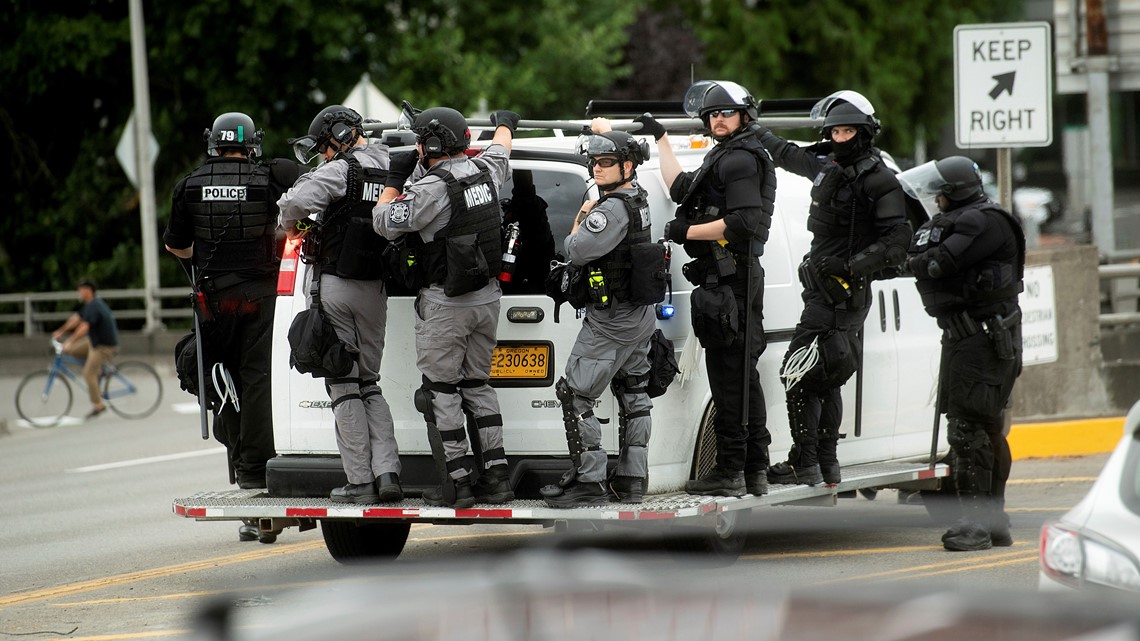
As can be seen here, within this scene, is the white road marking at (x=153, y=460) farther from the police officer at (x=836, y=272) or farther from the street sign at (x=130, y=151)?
the street sign at (x=130, y=151)

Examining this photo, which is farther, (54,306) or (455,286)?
(54,306)

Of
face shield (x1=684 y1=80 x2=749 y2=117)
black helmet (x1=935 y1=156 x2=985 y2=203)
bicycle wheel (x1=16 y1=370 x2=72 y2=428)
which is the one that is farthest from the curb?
bicycle wheel (x1=16 y1=370 x2=72 y2=428)

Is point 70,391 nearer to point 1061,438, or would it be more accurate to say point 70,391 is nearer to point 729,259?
point 1061,438

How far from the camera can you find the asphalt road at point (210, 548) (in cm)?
652

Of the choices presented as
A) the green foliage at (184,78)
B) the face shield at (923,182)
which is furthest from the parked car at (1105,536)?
the green foliage at (184,78)

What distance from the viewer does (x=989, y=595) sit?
7.24 feet

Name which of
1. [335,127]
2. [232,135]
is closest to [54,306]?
[232,135]

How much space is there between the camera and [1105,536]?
4332 millimetres

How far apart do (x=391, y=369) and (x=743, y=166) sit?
1842 mm

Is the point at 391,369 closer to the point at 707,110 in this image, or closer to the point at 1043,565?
the point at 707,110

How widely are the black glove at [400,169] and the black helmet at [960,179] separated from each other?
8.58 ft

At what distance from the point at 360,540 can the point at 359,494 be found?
0.79 metres

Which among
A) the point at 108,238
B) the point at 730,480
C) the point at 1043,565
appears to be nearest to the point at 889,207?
the point at 730,480

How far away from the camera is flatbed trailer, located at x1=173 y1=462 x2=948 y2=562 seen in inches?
268
